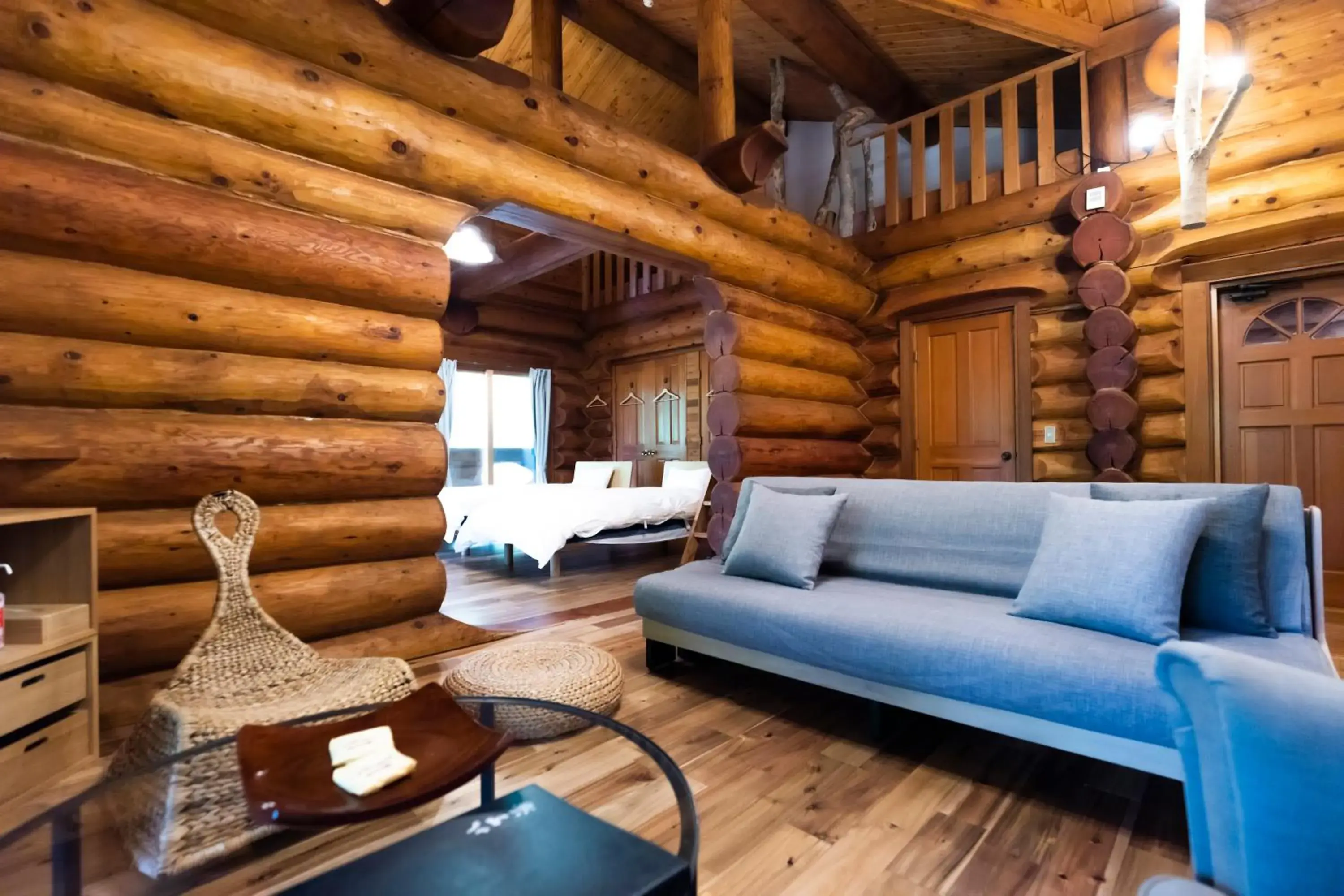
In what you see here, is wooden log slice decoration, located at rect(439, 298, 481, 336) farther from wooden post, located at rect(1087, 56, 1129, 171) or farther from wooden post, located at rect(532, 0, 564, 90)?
wooden post, located at rect(1087, 56, 1129, 171)

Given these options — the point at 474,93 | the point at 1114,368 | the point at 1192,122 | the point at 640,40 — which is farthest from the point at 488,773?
the point at 640,40

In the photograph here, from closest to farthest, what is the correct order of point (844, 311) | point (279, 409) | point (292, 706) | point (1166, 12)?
point (292, 706) → point (279, 409) → point (1166, 12) → point (844, 311)

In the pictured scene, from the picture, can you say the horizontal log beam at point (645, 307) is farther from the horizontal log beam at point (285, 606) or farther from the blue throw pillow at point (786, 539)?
the horizontal log beam at point (285, 606)

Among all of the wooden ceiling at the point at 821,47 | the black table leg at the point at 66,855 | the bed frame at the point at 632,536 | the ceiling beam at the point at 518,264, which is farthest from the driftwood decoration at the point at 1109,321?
the black table leg at the point at 66,855

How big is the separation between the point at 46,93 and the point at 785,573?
9.93 feet

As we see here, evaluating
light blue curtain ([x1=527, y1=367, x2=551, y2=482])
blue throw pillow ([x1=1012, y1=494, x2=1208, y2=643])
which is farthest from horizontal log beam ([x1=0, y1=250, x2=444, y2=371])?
light blue curtain ([x1=527, y1=367, x2=551, y2=482])

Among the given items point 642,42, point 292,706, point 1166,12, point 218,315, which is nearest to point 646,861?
point 292,706

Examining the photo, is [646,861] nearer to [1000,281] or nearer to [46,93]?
[46,93]

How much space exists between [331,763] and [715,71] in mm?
4414

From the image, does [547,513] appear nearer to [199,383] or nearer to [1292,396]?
[199,383]

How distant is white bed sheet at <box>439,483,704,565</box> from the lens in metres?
4.66

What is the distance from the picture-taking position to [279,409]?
2.49 m

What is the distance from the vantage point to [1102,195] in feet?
13.7

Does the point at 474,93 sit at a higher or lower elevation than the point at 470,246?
higher
